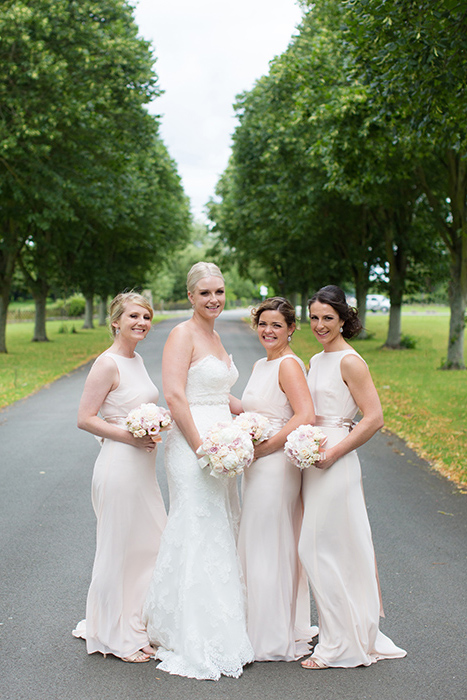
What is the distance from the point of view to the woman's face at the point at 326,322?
13.8 ft

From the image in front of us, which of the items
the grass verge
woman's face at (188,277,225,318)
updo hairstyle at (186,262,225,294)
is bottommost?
the grass verge

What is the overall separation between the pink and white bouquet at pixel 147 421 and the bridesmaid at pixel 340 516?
98cm

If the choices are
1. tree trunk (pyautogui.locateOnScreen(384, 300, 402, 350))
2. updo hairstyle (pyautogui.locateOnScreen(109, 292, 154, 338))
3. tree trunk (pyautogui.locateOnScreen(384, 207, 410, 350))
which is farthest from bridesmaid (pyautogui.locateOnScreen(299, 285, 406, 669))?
tree trunk (pyautogui.locateOnScreen(384, 300, 402, 350))

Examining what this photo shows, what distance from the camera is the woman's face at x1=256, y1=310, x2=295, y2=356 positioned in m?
4.33

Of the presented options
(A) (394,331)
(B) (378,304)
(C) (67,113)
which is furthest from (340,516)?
(B) (378,304)

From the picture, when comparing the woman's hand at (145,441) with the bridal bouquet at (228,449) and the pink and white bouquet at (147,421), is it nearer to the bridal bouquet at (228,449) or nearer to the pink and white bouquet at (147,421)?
the pink and white bouquet at (147,421)

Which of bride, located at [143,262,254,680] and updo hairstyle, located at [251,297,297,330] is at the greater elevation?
updo hairstyle, located at [251,297,297,330]

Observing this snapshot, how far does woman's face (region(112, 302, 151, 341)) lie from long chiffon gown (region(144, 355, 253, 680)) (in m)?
0.44

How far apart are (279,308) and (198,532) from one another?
1.50m

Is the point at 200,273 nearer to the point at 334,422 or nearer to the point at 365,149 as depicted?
the point at 334,422

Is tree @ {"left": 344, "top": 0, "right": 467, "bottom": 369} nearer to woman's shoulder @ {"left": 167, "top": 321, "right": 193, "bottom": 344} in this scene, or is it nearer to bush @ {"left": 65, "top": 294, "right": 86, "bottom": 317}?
woman's shoulder @ {"left": 167, "top": 321, "right": 193, "bottom": 344}

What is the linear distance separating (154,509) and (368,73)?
1060 cm

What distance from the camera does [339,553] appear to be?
13.6ft

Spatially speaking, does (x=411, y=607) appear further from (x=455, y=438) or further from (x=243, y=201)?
(x=243, y=201)
